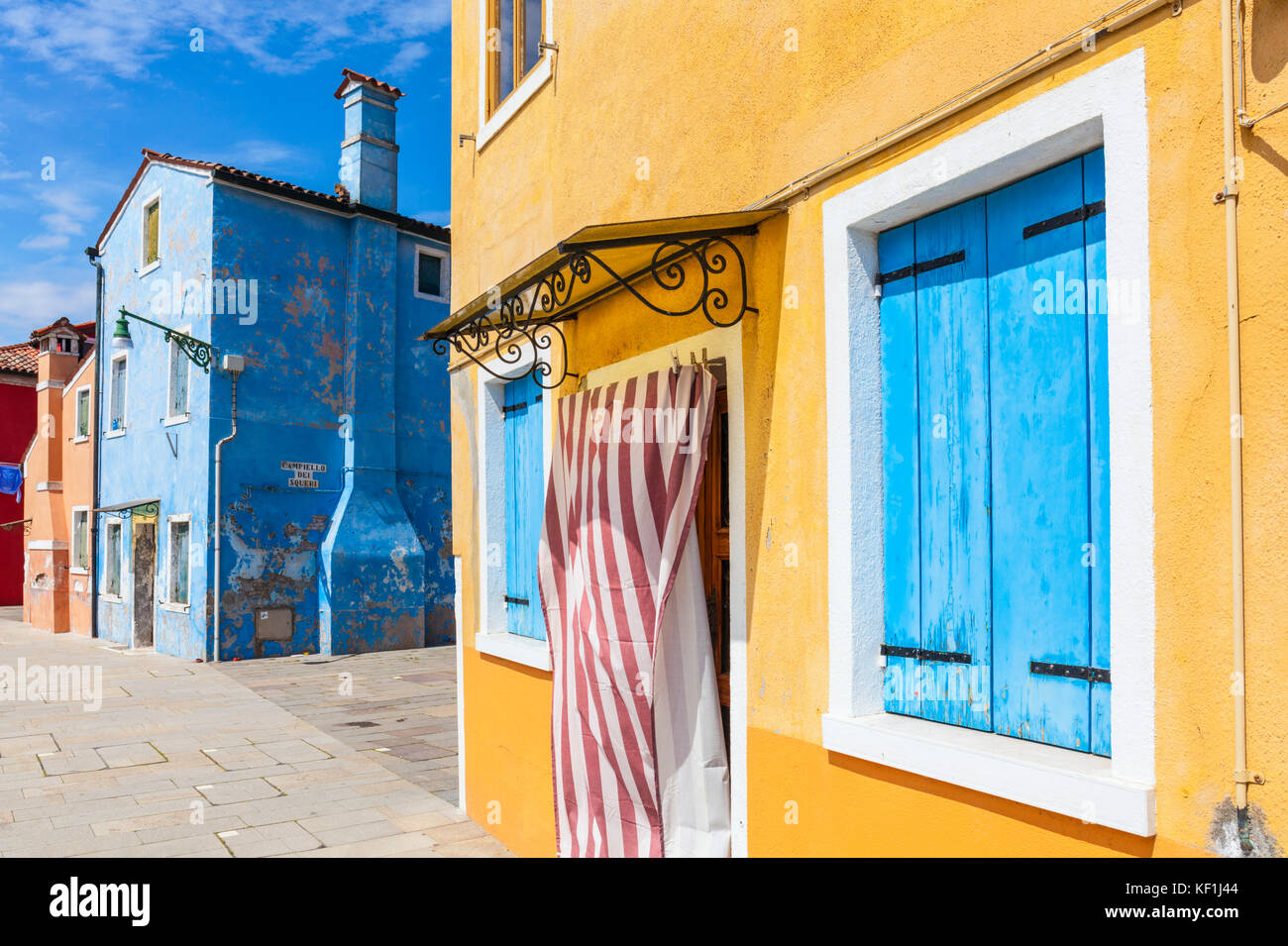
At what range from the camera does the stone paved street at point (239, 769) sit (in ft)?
21.4

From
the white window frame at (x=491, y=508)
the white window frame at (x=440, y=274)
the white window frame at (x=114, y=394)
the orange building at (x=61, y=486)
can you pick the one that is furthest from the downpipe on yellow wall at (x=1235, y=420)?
the orange building at (x=61, y=486)

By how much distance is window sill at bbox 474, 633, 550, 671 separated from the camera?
5.54 metres

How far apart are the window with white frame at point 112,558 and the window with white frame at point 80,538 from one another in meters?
1.63

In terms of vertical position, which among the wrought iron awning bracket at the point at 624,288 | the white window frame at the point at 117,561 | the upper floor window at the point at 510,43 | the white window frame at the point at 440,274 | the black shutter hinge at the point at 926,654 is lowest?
the white window frame at the point at 117,561

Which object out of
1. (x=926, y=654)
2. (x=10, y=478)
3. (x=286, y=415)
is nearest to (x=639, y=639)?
(x=926, y=654)

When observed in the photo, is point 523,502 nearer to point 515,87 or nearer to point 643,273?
point 643,273

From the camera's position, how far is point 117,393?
20.9 meters

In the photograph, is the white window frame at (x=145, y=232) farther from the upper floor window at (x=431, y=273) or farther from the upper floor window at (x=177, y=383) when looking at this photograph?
the upper floor window at (x=431, y=273)

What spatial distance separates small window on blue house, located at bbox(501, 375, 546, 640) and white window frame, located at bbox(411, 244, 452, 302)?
14.0 meters

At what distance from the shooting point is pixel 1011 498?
2.75m

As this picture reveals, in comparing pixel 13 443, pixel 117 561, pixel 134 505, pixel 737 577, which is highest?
pixel 13 443

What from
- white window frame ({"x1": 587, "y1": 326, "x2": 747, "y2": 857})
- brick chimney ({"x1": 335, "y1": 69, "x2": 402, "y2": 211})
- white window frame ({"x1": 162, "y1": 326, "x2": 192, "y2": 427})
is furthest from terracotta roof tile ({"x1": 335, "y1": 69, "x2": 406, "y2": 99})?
white window frame ({"x1": 587, "y1": 326, "x2": 747, "y2": 857})

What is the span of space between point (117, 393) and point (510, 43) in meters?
17.9
